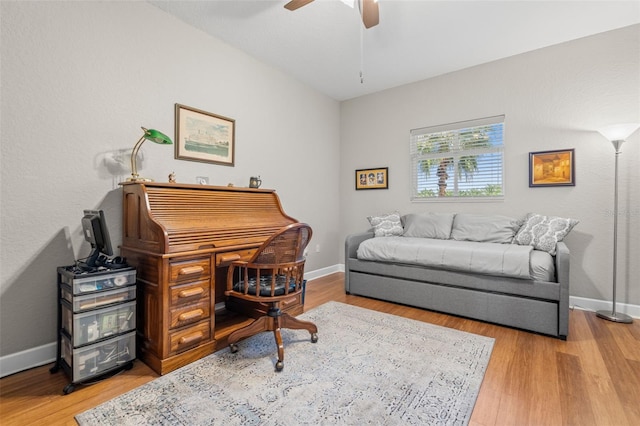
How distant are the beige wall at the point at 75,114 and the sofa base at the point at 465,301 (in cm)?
205

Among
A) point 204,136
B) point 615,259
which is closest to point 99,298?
point 204,136

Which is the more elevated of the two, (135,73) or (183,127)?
(135,73)

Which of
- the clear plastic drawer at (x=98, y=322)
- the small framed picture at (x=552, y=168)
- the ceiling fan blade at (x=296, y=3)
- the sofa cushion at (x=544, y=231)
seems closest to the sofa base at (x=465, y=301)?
the sofa cushion at (x=544, y=231)

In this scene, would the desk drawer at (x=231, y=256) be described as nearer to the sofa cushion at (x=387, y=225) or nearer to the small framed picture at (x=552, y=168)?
the sofa cushion at (x=387, y=225)

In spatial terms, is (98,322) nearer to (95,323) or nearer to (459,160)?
(95,323)

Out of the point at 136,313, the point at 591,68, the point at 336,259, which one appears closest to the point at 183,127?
the point at 136,313

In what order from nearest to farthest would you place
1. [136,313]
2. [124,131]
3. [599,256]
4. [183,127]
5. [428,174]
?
[136,313] → [124,131] → [183,127] → [599,256] → [428,174]

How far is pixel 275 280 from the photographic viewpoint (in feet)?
6.47

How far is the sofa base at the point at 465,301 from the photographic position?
231cm

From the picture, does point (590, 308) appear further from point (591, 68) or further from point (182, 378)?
point (182, 378)

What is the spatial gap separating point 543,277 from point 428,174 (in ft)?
6.47

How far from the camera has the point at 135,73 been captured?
233 centimetres

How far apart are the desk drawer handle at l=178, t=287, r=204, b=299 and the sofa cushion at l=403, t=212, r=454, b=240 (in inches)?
105

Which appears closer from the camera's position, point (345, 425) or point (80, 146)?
point (345, 425)
